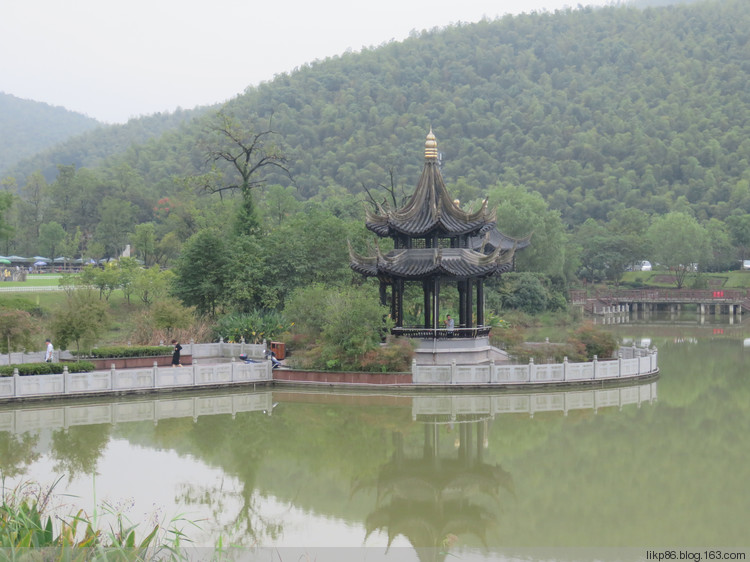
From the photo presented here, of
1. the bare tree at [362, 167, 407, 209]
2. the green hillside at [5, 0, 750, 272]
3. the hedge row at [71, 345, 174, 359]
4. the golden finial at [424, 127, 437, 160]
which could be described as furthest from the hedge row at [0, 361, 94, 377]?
the green hillside at [5, 0, 750, 272]

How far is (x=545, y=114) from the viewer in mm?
122438

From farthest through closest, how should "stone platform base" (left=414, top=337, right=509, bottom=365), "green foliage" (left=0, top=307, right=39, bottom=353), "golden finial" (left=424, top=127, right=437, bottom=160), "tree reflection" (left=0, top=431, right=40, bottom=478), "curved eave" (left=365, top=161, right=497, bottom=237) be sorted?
"golden finial" (left=424, top=127, right=437, bottom=160), "curved eave" (left=365, top=161, right=497, bottom=237), "stone platform base" (left=414, top=337, right=509, bottom=365), "green foliage" (left=0, top=307, right=39, bottom=353), "tree reflection" (left=0, top=431, right=40, bottom=478)

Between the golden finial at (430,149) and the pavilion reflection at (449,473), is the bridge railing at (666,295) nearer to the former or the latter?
the golden finial at (430,149)

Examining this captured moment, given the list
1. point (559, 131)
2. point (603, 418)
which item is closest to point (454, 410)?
point (603, 418)

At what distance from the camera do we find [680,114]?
373 feet

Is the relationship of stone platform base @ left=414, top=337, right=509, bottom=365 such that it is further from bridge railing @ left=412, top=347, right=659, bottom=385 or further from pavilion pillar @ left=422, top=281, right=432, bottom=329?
bridge railing @ left=412, top=347, right=659, bottom=385

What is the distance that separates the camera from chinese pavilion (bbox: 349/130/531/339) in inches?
1141

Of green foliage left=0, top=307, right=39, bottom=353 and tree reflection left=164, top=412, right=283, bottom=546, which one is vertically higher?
green foliage left=0, top=307, right=39, bottom=353

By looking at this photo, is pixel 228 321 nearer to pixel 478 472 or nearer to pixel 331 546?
pixel 478 472

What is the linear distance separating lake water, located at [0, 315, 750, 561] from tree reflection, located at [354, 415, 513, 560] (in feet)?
0.16

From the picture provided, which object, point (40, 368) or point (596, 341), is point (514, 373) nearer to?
point (596, 341)

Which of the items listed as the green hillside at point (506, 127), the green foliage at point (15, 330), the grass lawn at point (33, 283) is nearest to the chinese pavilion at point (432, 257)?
the green foliage at point (15, 330)

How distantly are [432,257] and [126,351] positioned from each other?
10.3 meters

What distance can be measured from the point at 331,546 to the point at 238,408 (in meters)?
11.7
